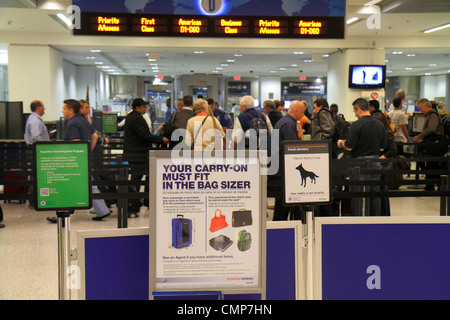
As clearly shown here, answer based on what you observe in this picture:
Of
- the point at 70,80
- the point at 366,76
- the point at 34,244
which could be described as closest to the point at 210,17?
the point at 34,244

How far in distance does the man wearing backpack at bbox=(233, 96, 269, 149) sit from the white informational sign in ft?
15.1

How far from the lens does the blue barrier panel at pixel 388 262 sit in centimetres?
247

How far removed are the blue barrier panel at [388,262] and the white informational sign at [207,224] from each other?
0.45 m

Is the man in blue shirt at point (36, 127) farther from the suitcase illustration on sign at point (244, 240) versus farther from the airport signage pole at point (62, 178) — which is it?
the suitcase illustration on sign at point (244, 240)

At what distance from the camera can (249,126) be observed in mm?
7254

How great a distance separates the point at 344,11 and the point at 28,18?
8149mm

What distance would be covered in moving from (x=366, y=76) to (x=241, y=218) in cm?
1307

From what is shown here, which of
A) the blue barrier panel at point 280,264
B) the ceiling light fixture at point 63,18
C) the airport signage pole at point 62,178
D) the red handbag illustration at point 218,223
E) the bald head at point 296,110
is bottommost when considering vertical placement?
the blue barrier panel at point 280,264

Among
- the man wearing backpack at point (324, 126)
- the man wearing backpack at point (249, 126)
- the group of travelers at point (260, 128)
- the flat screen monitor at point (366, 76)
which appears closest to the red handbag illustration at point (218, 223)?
the group of travelers at point (260, 128)

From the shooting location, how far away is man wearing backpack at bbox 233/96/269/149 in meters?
7.00

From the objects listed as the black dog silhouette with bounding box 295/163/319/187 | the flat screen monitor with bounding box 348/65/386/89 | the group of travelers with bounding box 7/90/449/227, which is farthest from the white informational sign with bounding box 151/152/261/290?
the flat screen monitor with bounding box 348/65/386/89

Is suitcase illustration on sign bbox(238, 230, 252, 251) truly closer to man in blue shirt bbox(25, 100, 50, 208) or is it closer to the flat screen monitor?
man in blue shirt bbox(25, 100, 50, 208)

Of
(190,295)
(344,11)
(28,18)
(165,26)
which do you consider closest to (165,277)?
(190,295)
